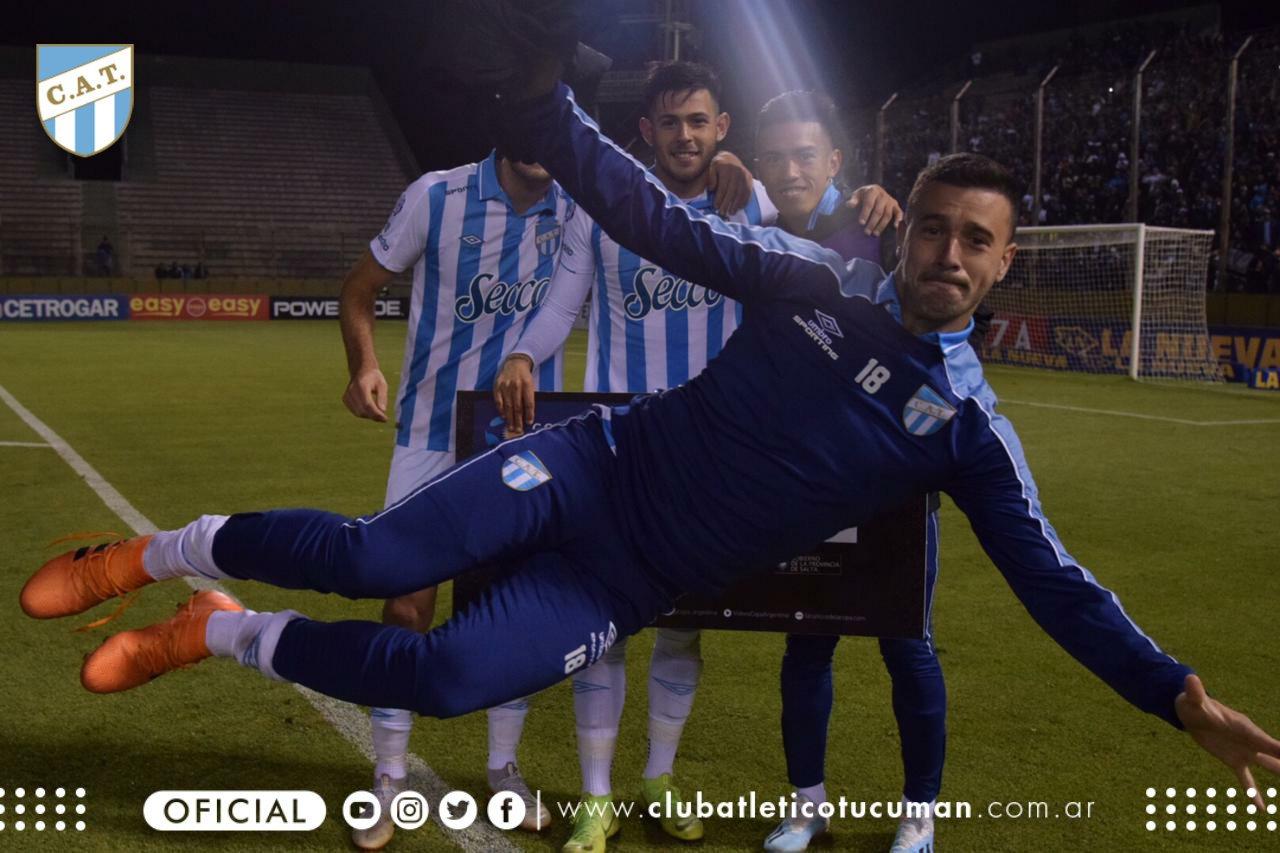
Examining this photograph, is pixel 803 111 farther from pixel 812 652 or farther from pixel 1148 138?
pixel 1148 138

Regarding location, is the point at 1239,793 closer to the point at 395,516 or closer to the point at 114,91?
the point at 395,516

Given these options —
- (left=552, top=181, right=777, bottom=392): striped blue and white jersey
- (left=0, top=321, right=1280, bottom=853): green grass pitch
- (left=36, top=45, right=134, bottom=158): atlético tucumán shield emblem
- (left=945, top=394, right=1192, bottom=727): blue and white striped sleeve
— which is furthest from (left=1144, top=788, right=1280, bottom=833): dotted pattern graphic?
(left=36, top=45, right=134, bottom=158): atlético tucumán shield emblem

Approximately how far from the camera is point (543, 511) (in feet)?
8.59

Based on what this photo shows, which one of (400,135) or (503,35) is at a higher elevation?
(400,135)

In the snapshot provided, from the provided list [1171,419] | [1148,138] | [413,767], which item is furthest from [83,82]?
[413,767]

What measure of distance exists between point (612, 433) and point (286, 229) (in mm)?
37879

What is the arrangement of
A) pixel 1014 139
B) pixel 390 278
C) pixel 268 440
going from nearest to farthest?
pixel 390 278 → pixel 268 440 → pixel 1014 139

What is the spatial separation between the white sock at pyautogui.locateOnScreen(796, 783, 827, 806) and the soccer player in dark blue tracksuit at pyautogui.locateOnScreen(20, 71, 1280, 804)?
89cm

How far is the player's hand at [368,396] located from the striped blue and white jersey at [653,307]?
2.15 feet

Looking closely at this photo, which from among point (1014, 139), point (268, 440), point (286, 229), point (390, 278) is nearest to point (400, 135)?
point (286, 229)

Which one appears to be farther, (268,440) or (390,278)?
(268,440)

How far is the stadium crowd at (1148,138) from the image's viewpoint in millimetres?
19516

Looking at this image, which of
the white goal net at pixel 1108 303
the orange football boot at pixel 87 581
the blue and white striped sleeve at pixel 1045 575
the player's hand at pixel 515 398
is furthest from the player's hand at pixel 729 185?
the white goal net at pixel 1108 303

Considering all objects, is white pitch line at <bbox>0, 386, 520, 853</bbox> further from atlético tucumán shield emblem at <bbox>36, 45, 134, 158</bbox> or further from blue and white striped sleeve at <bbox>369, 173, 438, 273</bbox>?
atlético tucumán shield emblem at <bbox>36, 45, 134, 158</bbox>
